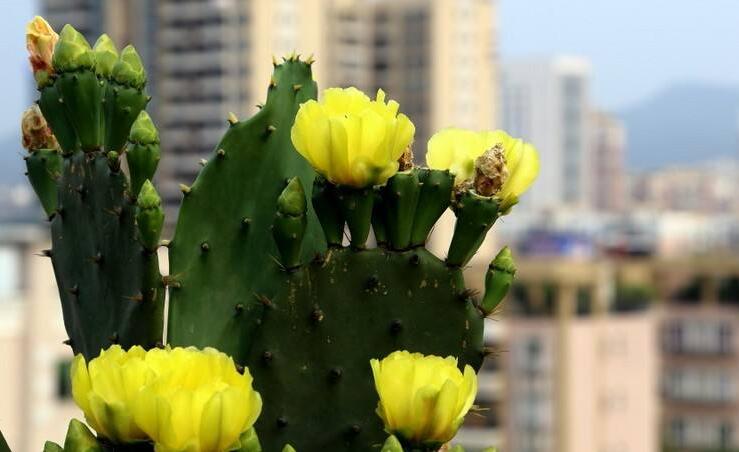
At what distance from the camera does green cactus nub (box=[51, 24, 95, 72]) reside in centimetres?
132

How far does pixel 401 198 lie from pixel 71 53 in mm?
334

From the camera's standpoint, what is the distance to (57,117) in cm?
137

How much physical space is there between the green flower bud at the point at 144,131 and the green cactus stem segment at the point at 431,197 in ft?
0.80

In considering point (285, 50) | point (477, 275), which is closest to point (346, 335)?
point (477, 275)

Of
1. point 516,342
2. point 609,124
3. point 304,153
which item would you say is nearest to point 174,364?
point 304,153

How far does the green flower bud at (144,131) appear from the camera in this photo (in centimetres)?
131

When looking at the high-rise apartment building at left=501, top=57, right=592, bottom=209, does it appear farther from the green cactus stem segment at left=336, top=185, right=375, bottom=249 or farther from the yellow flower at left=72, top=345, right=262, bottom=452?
the yellow flower at left=72, top=345, right=262, bottom=452

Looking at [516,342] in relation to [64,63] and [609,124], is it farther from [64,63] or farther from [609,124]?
[609,124]

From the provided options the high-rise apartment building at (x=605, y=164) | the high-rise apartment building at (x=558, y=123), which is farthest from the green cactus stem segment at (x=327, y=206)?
the high-rise apartment building at (x=605, y=164)

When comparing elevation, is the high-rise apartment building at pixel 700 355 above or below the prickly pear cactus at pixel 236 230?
below

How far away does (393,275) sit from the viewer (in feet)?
4.25

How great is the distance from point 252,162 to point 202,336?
175 mm

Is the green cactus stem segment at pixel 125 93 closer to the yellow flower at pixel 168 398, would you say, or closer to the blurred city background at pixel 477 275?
the yellow flower at pixel 168 398

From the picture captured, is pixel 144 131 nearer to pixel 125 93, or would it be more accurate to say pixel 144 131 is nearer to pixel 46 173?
pixel 125 93
